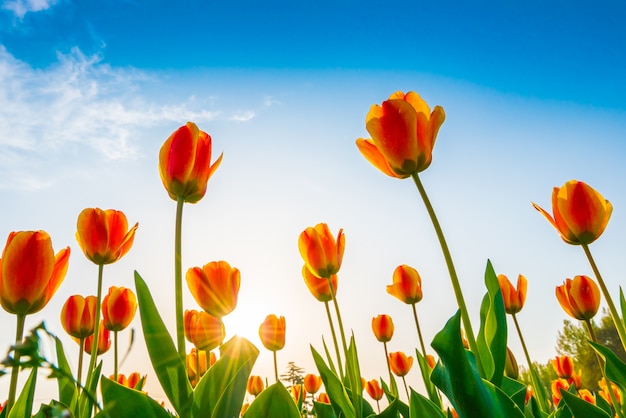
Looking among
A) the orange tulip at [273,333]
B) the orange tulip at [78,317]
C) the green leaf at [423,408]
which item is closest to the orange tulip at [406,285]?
the orange tulip at [273,333]

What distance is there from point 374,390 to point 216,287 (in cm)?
639

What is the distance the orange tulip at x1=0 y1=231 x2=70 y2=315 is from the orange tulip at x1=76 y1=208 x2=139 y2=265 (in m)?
0.47

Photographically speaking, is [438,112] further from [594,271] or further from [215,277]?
[215,277]

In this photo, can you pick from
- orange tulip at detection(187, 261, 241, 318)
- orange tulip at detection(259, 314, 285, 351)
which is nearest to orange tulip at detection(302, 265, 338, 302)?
orange tulip at detection(187, 261, 241, 318)

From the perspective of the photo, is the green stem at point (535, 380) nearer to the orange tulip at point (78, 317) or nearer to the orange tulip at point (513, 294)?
the orange tulip at point (513, 294)

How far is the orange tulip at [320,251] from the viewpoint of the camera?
264 centimetres

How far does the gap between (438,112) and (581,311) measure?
2494 millimetres

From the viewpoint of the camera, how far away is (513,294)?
3.54 m

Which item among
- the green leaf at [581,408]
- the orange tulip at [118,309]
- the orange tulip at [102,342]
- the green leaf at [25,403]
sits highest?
the orange tulip at [118,309]

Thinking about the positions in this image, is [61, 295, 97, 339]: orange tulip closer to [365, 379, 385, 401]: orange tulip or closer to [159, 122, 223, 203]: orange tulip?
[159, 122, 223, 203]: orange tulip

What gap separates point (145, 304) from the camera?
1.31 meters

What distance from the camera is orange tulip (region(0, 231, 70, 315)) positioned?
1.49 m

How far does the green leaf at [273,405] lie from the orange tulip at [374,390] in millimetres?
7040

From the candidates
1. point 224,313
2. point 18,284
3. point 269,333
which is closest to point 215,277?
point 224,313
